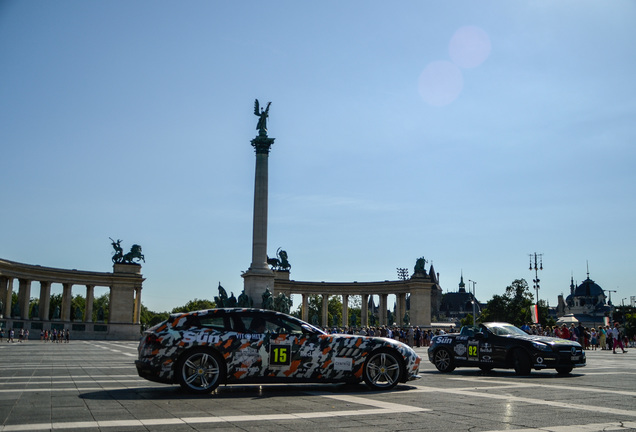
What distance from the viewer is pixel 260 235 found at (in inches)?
2159

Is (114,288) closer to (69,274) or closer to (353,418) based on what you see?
(69,274)

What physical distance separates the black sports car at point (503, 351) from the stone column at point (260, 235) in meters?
35.6

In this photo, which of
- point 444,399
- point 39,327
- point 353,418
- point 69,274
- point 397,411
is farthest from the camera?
point 69,274

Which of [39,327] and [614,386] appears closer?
[614,386]

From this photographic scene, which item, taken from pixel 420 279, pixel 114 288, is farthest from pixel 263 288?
pixel 114 288

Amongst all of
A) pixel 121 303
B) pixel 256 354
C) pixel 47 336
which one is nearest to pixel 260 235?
pixel 47 336

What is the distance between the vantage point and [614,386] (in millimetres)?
13539

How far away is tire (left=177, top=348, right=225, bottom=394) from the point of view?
1165 centimetres

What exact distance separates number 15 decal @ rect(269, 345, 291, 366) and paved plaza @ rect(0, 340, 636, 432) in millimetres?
609

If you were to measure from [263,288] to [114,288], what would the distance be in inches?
1532

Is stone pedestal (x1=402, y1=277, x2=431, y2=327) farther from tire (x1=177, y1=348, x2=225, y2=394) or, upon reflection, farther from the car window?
tire (x1=177, y1=348, x2=225, y2=394)

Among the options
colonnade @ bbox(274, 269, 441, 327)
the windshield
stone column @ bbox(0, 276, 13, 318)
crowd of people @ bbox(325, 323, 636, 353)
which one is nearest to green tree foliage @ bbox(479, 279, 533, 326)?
colonnade @ bbox(274, 269, 441, 327)

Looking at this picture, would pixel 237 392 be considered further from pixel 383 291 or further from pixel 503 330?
pixel 383 291

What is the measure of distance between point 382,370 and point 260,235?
42845 millimetres
